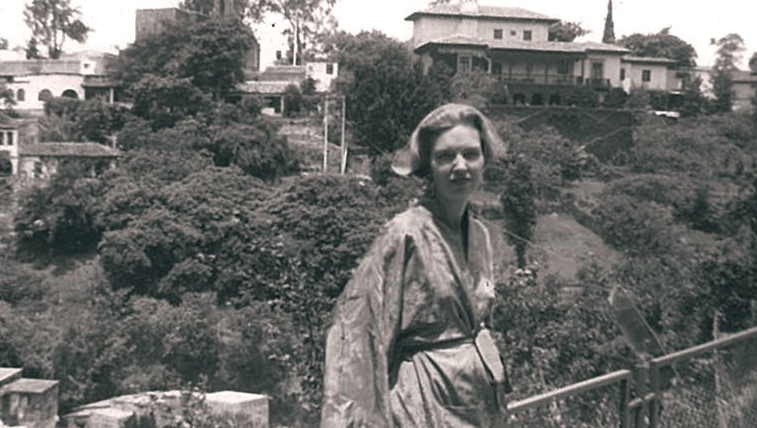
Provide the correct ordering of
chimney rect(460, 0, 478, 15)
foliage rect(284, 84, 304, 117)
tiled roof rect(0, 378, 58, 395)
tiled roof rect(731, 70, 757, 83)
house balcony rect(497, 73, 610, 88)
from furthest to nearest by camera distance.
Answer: tiled roof rect(731, 70, 757, 83) < chimney rect(460, 0, 478, 15) < house balcony rect(497, 73, 610, 88) < foliage rect(284, 84, 304, 117) < tiled roof rect(0, 378, 58, 395)

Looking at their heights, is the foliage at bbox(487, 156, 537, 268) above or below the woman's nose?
below

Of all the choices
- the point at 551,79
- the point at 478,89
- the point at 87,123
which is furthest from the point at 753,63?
the point at 87,123

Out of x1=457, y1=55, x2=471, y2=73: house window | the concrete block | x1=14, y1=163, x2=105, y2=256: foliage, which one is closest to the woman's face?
the concrete block

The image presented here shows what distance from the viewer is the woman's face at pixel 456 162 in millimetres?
2494

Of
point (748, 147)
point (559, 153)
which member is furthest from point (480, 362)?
point (748, 147)

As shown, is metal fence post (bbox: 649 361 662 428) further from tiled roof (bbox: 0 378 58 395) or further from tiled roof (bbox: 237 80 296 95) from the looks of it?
tiled roof (bbox: 237 80 296 95)

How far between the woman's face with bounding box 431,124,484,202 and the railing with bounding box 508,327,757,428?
66.5 inches

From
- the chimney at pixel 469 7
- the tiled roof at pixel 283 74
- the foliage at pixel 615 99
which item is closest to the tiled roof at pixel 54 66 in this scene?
the tiled roof at pixel 283 74

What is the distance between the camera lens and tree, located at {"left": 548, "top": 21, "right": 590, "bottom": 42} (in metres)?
52.4

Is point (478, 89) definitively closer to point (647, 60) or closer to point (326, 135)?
point (326, 135)

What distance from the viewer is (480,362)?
2482 millimetres

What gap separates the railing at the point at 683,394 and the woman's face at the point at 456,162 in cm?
169

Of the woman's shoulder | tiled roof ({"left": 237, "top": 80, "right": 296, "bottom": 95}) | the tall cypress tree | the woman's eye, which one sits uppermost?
the tall cypress tree

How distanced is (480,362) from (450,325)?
0.12 meters
